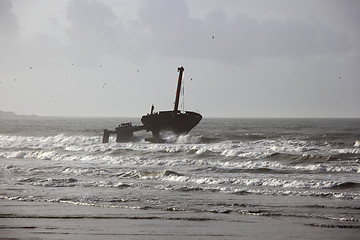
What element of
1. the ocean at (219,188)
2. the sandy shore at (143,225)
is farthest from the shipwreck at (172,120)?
the sandy shore at (143,225)

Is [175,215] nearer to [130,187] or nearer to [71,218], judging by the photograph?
[71,218]

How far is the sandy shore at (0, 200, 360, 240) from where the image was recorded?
34.7ft

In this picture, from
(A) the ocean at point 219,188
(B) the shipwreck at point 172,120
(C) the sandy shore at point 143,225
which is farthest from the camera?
(B) the shipwreck at point 172,120

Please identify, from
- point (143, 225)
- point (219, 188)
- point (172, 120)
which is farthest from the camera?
point (172, 120)

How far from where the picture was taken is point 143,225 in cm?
1162

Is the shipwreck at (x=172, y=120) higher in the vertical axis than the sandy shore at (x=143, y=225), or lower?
higher

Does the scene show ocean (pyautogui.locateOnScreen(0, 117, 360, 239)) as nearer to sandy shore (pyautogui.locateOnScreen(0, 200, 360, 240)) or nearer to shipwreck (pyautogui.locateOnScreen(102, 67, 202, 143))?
sandy shore (pyautogui.locateOnScreen(0, 200, 360, 240))

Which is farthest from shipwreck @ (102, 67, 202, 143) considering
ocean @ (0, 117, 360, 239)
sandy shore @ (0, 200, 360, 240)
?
sandy shore @ (0, 200, 360, 240)

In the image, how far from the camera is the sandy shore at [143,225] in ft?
34.7

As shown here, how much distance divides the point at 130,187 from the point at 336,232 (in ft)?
32.0

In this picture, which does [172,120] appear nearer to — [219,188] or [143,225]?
[219,188]

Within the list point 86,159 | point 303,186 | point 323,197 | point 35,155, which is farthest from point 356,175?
point 35,155

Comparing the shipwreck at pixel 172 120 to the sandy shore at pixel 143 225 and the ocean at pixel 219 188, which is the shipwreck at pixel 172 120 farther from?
the sandy shore at pixel 143 225

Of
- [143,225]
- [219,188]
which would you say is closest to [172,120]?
[219,188]
